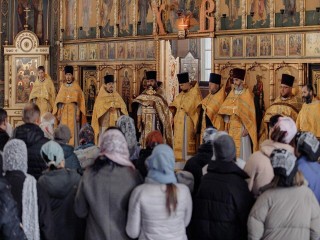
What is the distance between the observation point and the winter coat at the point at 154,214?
225 inches

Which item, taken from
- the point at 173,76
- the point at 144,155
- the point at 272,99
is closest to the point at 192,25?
the point at 173,76

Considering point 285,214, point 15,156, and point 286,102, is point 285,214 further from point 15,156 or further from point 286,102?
point 286,102

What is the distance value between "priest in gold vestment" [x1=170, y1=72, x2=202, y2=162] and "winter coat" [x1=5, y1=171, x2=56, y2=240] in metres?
8.88

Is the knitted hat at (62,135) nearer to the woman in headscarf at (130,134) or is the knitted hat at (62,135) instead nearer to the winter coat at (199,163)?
the woman in headscarf at (130,134)

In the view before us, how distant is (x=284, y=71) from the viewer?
1463cm

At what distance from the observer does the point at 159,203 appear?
572cm

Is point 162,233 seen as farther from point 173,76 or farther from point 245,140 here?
point 173,76

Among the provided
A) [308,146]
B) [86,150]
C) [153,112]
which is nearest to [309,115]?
[153,112]

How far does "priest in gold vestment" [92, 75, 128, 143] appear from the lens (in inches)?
629

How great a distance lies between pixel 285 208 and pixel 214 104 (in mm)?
8768

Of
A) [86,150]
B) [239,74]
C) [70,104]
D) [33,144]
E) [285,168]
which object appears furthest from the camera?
[70,104]

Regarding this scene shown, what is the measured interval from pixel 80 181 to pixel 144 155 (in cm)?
143

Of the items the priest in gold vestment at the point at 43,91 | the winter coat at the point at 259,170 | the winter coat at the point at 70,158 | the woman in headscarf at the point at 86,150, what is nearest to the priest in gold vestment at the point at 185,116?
the priest in gold vestment at the point at 43,91

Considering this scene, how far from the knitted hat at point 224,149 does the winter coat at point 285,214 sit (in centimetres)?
52
